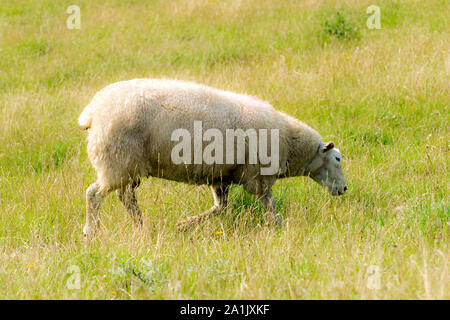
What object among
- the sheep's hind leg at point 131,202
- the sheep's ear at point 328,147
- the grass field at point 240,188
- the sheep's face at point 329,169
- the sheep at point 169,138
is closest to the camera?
the grass field at point 240,188

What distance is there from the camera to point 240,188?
19.5 ft

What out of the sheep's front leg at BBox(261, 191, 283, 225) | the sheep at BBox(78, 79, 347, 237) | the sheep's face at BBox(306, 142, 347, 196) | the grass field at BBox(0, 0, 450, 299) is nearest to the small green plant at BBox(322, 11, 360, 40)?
the grass field at BBox(0, 0, 450, 299)

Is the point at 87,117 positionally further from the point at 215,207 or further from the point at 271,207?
the point at 271,207

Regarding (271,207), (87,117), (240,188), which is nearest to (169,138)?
(87,117)

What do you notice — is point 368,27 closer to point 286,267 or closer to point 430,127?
point 430,127

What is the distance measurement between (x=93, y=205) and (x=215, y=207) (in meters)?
1.19

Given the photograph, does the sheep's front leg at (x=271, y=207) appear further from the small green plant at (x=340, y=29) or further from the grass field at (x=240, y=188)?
the small green plant at (x=340, y=29)

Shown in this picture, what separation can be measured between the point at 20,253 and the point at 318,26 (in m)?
7.54

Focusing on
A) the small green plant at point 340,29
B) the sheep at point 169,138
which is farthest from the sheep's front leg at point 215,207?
the small green plant at point 340,29

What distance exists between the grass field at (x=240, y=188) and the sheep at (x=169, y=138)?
283mm

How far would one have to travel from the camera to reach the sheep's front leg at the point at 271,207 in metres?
5.13
